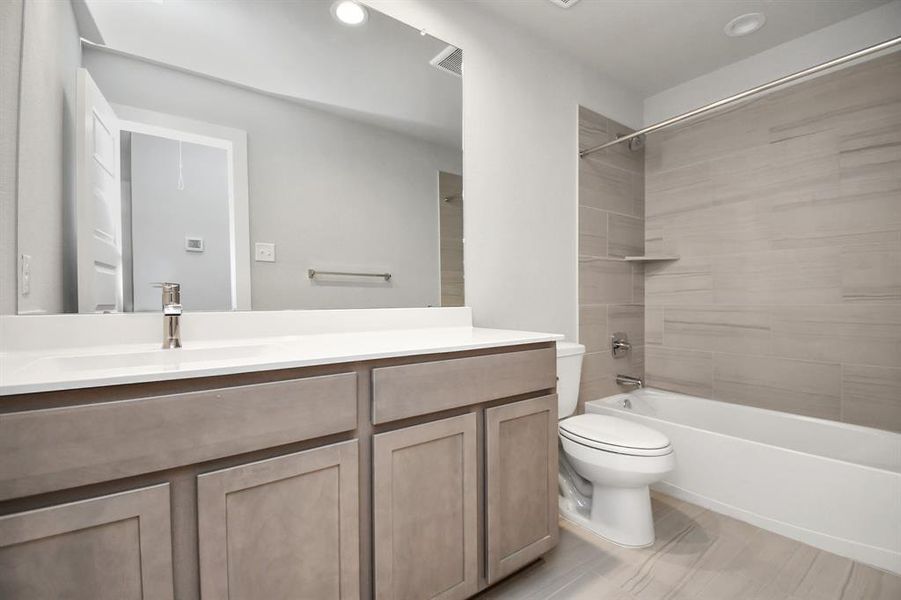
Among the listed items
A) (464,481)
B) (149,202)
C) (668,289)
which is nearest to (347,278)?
(149,202)

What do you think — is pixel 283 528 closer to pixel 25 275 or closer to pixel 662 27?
pixel 25 275

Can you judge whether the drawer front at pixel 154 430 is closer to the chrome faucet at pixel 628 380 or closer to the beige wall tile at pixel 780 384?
the chrome faucet at pixel 628 380

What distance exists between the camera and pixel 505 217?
204cm

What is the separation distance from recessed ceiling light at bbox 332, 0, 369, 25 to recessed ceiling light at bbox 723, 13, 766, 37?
1.85 meters

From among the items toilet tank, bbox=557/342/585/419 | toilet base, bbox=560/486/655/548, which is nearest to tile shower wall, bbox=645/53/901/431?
toilet tank, bbox=557/342/585/419

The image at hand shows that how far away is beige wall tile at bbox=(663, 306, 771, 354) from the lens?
2.35 m

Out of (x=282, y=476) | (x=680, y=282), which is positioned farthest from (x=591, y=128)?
(x=282, y=476)

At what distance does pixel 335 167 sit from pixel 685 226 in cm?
224

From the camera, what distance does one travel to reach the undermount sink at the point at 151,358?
943 mm

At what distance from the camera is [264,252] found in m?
1.41

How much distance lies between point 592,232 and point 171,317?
2159mm

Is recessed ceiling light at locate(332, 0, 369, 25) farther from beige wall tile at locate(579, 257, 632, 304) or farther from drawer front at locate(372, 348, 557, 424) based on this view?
beige wall tile at locate(579, 257, 632, 304)

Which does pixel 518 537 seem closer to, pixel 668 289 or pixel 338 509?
pixel 338 509

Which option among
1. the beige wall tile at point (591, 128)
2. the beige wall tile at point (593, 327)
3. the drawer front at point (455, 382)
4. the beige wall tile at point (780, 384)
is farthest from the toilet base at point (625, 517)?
the beige wall tile at point (591, 128)
